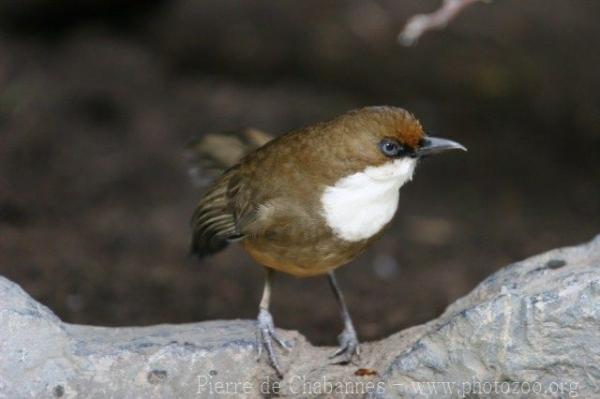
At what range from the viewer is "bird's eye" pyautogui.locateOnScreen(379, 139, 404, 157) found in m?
4.41

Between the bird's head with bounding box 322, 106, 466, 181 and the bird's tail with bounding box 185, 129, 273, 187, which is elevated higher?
the bird's tail with bounding box 185, 129, 273, 187

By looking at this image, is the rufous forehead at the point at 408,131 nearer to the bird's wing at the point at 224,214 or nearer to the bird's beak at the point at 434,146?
the bird's beak at the point at 434,146

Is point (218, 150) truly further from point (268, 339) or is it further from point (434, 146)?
point (434, 146)

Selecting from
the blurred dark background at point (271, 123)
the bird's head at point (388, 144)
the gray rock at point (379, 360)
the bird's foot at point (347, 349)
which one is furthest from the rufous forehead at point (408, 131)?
the blurred dark background at point (271, 123)

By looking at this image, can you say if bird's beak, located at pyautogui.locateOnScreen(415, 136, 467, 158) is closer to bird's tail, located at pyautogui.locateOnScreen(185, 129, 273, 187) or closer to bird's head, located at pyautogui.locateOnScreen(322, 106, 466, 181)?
bird's head, located at pyautogui.locateOnScreen(322, 106, 466, 181)

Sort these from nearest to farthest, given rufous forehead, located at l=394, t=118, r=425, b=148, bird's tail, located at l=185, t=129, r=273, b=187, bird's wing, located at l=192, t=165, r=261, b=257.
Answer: rufous forehead, located at l=394, t=118, r=425, b=148 < bird's wing, located at l=192, t=165, r=261, b=257 < bird's tail, located at l=185, t=129, r=273, b=187

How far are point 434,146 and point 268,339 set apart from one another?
110cm

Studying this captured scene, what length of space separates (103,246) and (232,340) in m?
3.08

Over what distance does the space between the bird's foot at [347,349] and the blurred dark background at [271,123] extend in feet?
5.26

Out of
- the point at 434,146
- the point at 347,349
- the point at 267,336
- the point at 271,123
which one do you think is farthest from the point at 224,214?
the point at 271,123

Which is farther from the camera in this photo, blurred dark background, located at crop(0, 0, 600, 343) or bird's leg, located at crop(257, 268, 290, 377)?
blurred dark background, located at crop(0, 0, 600, 343)

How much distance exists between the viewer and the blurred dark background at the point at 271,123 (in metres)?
6.96

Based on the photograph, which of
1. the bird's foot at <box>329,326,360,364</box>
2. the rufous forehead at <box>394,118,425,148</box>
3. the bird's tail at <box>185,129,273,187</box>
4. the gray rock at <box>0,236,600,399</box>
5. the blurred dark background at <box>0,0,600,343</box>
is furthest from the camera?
the blurred dark background at <box>0,0,600,343</box>

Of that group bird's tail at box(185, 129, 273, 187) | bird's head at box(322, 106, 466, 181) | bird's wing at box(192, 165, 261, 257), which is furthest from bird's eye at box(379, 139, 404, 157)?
bird's tail at box(185, 129, 273, 187)
